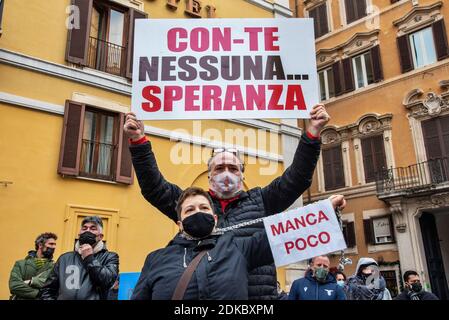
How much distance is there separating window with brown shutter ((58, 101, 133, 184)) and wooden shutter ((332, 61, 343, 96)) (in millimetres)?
12408

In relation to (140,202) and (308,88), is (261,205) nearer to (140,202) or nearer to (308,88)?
(308,88)

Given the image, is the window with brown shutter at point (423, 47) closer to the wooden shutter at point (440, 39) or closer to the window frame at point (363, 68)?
the wooden shutter at point (440, 39)

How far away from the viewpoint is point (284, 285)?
36.1 ft

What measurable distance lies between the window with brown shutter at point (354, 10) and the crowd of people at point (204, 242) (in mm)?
17434

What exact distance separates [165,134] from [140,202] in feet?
5.98

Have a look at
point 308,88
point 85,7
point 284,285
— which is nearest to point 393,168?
point 284,285

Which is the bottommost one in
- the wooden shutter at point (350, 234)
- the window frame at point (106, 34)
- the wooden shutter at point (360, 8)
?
the wooden shutter at point (350, 234)

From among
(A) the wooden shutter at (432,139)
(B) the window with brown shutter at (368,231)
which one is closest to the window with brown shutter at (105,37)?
(B) the window with brown shutter at (368,231)

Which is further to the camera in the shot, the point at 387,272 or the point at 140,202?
the point at 387,272

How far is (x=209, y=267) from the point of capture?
5.90 feet

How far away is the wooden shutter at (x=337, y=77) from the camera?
755 inches

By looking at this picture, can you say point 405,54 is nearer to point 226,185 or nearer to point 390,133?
point 390,133

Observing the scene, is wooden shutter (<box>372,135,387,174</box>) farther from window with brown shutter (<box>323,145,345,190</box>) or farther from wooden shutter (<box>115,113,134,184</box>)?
wooden shutter (<box>115,113,134,184</box>)
